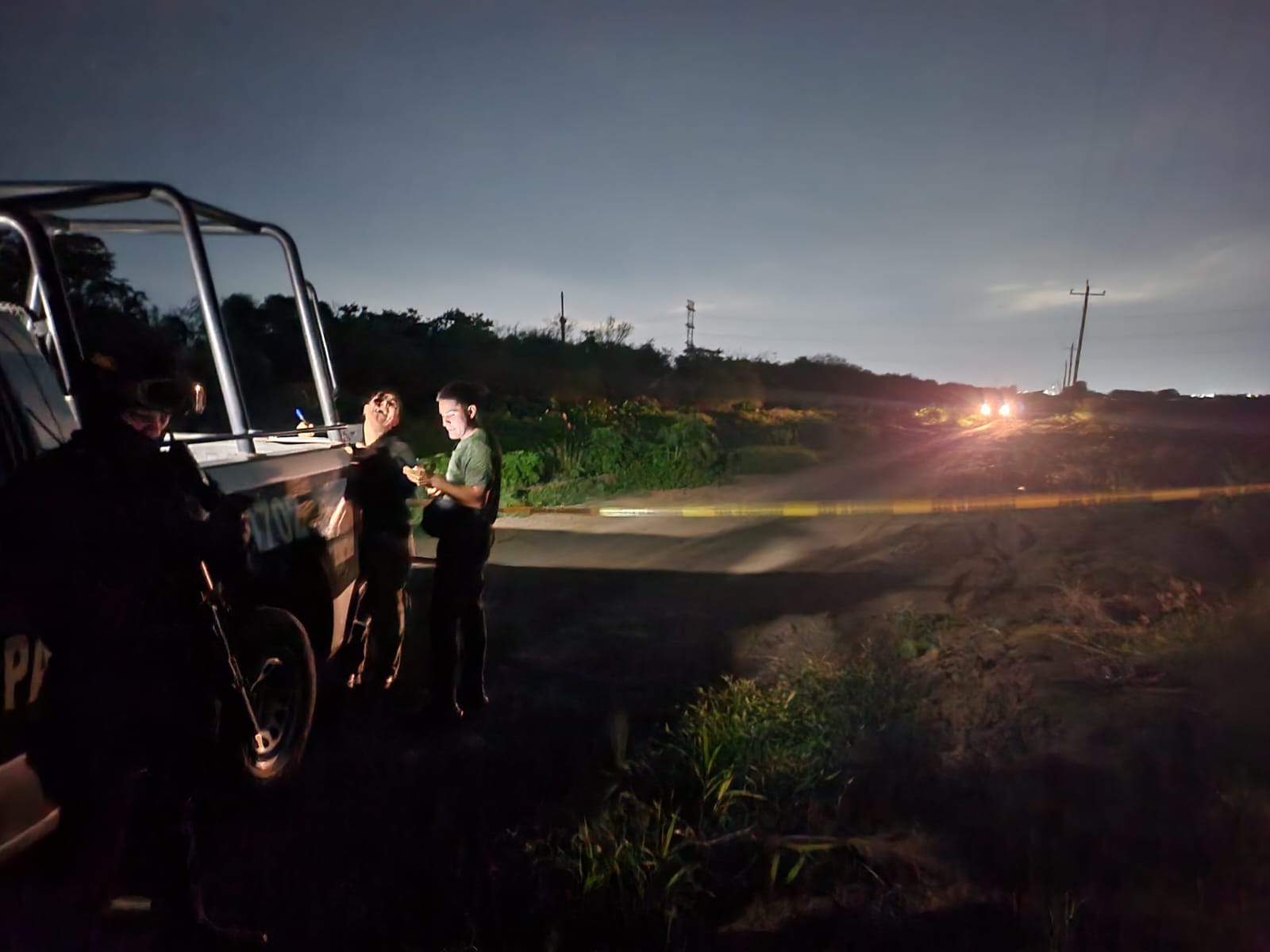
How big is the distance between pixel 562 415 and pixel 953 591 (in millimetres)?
13055

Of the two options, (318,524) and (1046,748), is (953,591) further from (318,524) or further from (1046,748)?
(318,524)

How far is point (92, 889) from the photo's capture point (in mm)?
2701

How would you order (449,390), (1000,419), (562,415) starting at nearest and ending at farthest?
(449,390) → (562,415) → (1000,419)

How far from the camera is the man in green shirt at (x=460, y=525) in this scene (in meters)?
4.56

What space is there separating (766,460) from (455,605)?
532 inches

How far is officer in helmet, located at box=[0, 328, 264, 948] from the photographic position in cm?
236

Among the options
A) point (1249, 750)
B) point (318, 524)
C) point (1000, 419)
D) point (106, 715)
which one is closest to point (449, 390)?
point (318, 524)

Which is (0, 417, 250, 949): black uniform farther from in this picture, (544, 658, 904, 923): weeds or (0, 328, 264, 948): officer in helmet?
(544, 658, 904, 923): weeds

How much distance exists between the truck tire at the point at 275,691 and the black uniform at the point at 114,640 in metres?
0.56

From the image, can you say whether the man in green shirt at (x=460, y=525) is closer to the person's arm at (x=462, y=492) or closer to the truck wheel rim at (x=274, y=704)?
the person's arm at (x=462, y=492)

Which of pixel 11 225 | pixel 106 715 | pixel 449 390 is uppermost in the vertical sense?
pixel 11 225

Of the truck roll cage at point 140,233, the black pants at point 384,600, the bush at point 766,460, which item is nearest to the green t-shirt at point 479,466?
the black pants at point 384,600

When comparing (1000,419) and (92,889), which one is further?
(1000,419)

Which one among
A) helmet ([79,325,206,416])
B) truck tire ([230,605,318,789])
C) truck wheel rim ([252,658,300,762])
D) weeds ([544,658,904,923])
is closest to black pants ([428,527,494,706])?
truck tire ([230,605,318,789])
